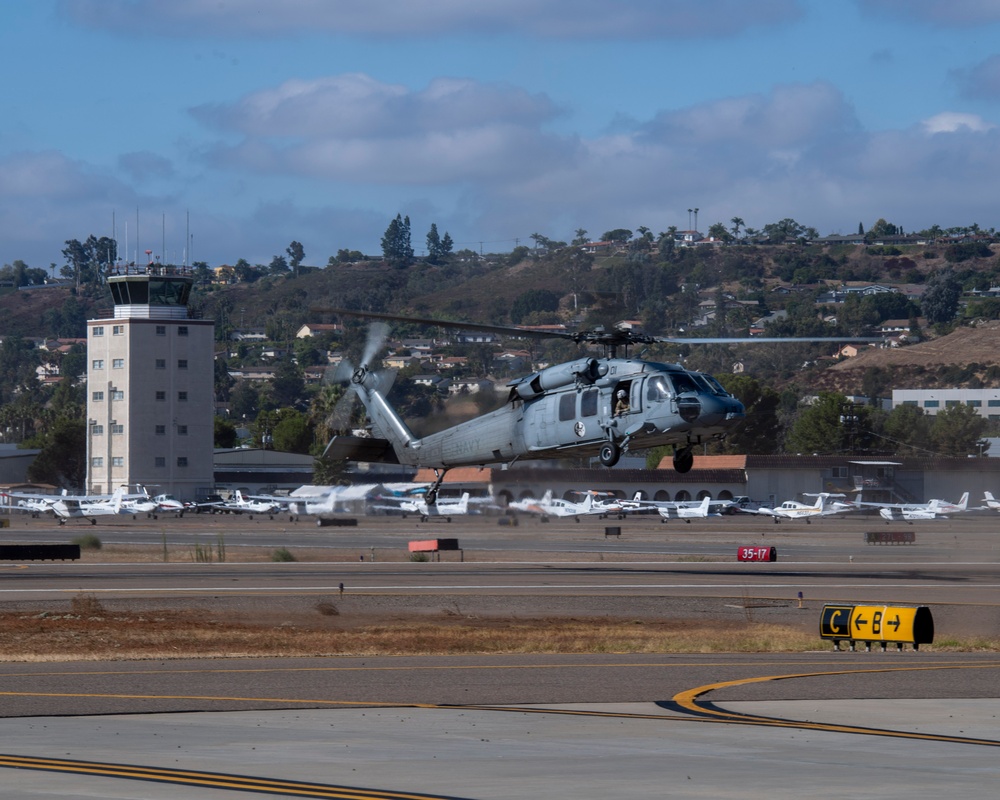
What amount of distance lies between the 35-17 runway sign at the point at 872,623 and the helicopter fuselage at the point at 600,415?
430 inches

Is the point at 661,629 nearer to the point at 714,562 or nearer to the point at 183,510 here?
the point at 714,562

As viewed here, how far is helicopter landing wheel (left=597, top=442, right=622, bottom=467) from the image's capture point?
1462 inches

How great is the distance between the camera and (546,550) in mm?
67562

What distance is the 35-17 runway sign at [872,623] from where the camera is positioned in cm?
2398

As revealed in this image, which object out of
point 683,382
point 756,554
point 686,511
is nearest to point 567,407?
point 683,382

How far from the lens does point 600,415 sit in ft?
124

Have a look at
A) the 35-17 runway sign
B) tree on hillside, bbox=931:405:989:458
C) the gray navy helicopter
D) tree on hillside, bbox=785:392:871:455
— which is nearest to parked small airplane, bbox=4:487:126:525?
the gray navy helicopter

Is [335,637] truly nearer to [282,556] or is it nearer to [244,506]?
[282,556]

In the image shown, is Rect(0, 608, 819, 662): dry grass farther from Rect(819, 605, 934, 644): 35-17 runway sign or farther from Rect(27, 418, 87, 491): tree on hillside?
Rect(27, 418, 87, 491): tree on hillside

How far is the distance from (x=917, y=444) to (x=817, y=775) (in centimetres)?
12865

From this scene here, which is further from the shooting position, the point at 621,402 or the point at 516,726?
the point at 621,402

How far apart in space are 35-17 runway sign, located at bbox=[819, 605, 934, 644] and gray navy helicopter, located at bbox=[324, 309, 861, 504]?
31.0 feet

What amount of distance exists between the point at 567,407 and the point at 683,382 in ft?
12.6

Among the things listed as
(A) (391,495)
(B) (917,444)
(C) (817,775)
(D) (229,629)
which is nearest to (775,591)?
(D) (229,629)
